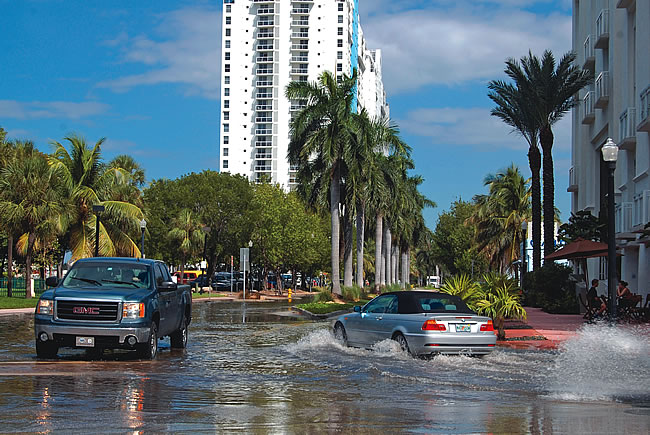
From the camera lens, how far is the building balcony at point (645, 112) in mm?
28964

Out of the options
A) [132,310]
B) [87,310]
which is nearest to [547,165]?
[132,310]

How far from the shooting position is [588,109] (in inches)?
1679

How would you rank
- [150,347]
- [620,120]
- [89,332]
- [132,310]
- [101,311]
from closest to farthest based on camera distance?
[89,332] < [101,311] < [132,310] < [150,347] < [620,120]

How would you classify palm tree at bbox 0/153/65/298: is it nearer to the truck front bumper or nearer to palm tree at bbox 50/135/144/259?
palm tree at bbox 50/135/144/259

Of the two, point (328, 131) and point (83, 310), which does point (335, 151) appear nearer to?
point (328, 131)

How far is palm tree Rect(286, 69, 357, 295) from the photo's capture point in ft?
143

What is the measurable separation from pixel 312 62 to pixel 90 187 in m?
97.1

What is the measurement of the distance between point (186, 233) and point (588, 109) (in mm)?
39521

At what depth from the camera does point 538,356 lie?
696 inches

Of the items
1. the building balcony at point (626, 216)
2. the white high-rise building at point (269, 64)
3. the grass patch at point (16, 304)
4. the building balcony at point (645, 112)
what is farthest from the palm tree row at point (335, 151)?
the white high-rise building at point (269, 64)

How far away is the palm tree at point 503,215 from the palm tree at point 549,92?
3000 cm

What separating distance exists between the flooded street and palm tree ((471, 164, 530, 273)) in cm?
5268

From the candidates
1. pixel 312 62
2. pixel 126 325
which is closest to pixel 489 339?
pixel 126 325

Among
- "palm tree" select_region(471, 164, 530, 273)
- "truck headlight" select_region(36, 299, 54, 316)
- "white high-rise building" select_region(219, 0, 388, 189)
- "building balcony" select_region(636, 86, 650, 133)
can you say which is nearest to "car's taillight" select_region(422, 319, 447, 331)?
"truck headlight" select_region(36, 299, 54, 316)
